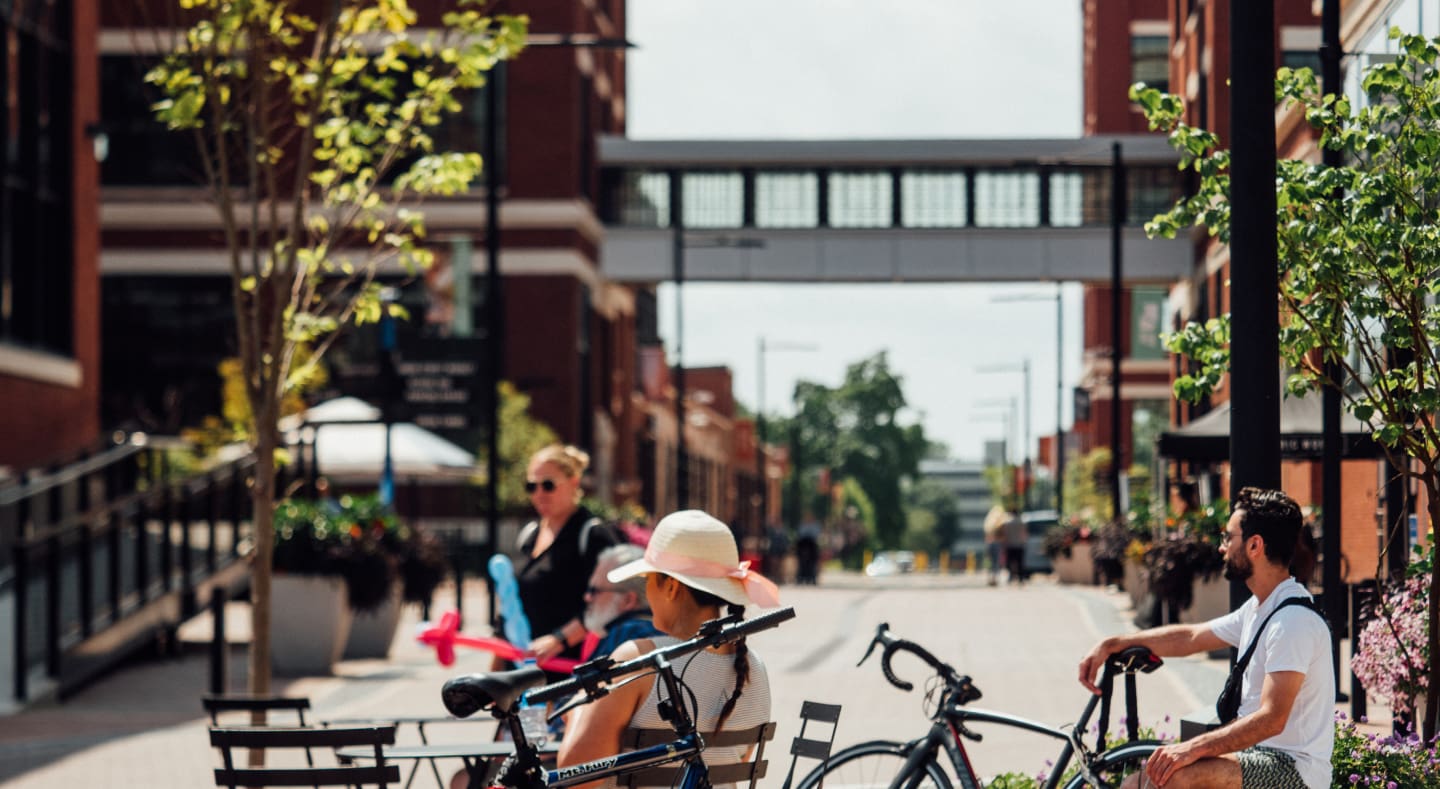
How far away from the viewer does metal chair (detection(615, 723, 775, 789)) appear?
567cm

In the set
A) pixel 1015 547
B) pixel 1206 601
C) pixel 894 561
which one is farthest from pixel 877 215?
pixel 894 561

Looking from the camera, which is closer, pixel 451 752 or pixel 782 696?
pixel 451 752

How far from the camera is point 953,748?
22.9 ft

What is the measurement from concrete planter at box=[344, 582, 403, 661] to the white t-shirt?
55.3 feet

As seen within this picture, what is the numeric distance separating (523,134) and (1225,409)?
33890 mm

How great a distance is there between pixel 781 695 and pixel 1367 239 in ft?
30.7

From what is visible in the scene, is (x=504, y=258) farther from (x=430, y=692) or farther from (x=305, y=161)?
(x=305, y=161)

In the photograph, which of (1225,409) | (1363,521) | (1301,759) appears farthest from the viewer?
(1363,521)

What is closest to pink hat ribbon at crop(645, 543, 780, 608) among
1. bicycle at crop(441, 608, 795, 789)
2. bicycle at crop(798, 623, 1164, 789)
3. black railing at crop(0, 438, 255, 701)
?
bicycle at crop(441, 608, 795, 789)

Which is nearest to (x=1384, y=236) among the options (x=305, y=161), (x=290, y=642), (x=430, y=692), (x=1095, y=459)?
(x=305, y=161)

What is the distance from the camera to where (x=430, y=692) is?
1861 cm

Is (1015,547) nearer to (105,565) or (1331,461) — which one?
(105,565)

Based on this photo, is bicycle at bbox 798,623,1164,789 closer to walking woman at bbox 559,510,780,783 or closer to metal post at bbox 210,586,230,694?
walking woman at bbox 559,510,780,783

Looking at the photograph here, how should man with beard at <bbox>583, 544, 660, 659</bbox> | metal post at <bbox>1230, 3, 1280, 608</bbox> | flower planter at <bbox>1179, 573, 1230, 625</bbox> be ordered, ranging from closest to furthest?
metal post at <bbox>1230, 3, 1280, 608</bbox> < man with beard at <bbox>583, 544, 660, 659</bbox> < flower planter at <bbox>1179, 573, 1230, 625</bbox>
